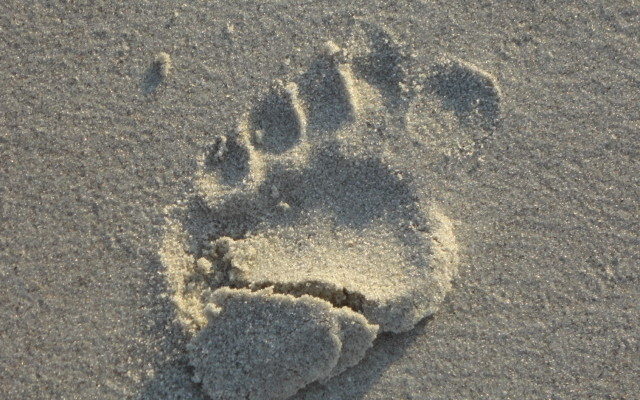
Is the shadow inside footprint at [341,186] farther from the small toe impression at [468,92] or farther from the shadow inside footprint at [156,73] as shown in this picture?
the shadow inside footprint at [156,73]

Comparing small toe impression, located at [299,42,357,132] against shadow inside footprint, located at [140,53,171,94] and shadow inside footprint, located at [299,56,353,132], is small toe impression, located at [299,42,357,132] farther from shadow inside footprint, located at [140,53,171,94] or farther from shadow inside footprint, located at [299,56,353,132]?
shadow inside footprint, located at [140,53,171,94]

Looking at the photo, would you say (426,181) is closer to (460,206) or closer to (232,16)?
(460,206)

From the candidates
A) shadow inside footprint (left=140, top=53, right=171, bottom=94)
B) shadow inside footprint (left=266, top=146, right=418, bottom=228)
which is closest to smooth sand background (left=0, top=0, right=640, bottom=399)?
shadow inside footprint (left=140, top=53, right=171, bottom=94)

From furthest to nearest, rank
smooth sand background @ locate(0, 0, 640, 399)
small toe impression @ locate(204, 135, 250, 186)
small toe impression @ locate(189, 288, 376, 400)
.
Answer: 1. small toe impression @ locate(204, 135, 250, 186)
2. smooth sand background @ locate(0, 0, 640, 399)
3. small toe impression @ locate(189, 288, 376, 400)

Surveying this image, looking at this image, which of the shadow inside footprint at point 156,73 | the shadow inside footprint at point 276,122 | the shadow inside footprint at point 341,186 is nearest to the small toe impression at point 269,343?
the shadow inside footprint at point 341,186

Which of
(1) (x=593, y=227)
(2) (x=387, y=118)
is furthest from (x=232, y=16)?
(1) (x=593, y=227)

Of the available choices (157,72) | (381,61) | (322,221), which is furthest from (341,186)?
(157,72)
